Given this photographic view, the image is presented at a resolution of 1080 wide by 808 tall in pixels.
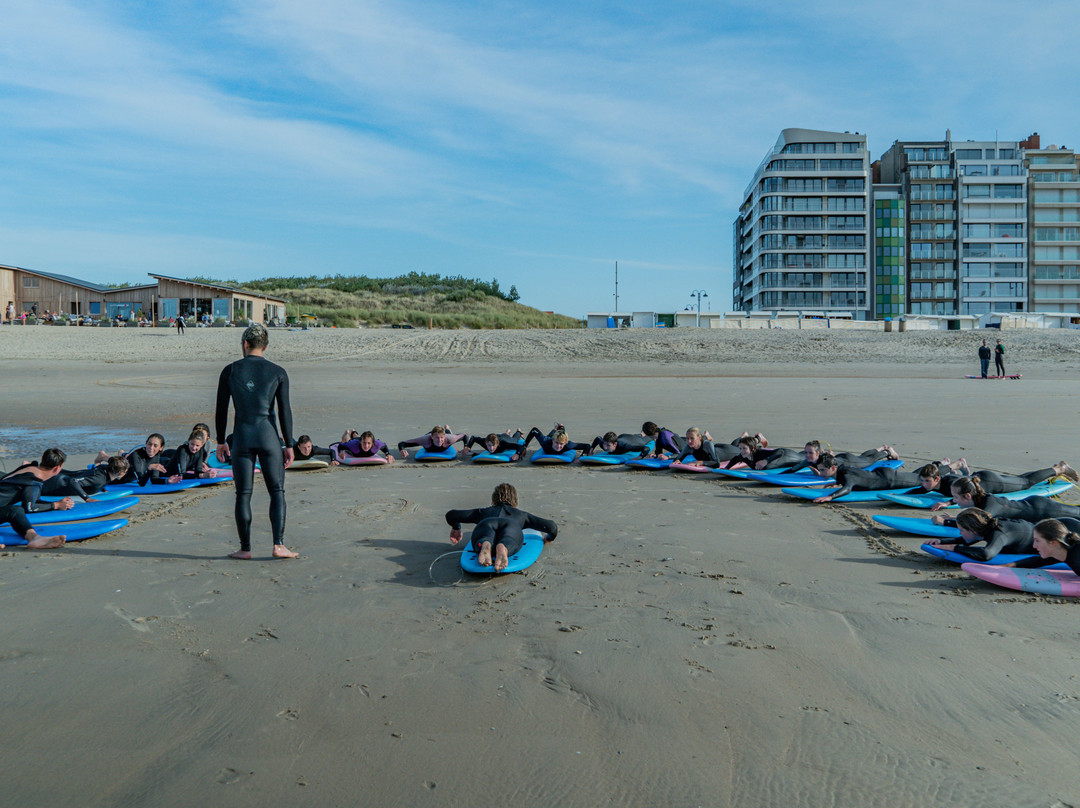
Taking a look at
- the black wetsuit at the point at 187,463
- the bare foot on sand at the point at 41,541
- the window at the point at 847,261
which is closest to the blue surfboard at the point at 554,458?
the black wetsuit at the point at 187,463

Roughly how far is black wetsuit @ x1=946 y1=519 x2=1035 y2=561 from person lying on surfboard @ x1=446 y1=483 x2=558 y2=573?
3233mm

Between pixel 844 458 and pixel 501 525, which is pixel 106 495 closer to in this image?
pixel 501 525

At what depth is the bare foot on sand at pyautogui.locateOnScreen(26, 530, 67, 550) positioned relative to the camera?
22.9 ft

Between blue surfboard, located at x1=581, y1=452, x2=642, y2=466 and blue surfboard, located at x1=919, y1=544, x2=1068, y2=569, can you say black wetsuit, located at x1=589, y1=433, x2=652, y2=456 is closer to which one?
blue surfboard, located at x1=581, y1=452, x2=642, y2=466

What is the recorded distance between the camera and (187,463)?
10234 mm

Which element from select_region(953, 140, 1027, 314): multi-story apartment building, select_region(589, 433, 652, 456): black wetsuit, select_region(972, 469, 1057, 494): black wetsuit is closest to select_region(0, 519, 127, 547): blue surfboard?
select_region(589, 433, 652, 456): black wetsuit

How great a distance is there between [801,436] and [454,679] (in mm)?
11194

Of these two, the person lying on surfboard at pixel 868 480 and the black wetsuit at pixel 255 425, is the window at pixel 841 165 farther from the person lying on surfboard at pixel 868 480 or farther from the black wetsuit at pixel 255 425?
the black wetsuit at pixel 255 425

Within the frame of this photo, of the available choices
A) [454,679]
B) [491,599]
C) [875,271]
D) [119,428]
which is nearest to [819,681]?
[454,679]

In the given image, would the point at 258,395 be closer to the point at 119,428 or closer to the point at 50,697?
the point at 50,697

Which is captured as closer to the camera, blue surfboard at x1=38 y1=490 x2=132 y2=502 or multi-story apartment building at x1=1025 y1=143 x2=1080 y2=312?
blue surfboard at x1=38 y1=490 x2=132 y2=502

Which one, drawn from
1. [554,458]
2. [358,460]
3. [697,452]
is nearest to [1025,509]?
[697,452]

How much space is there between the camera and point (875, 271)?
8812 centimetres

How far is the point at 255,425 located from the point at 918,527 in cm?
575
